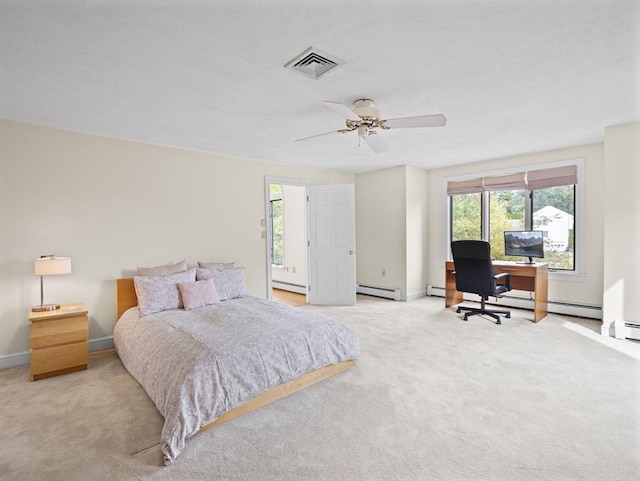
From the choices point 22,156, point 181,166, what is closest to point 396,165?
point 181,166

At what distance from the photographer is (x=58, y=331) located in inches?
123

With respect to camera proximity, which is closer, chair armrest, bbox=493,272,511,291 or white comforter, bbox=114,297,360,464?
white comforter, bbox=114,297,360,464

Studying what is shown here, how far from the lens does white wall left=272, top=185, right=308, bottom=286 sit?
693cm

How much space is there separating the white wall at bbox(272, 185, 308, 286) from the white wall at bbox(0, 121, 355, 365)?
1900mm

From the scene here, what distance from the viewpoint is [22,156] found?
334cm

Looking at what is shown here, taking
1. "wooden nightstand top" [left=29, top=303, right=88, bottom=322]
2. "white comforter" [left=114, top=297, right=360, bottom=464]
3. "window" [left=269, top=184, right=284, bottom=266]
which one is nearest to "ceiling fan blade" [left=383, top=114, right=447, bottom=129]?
"white comforter" [left=114, top=297, right=360, bottom=464]

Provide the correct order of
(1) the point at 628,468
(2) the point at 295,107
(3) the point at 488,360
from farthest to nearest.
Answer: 1. (3) the point at 488,360
2. (2) the point at 295,107
3. (1) the point at 628,468

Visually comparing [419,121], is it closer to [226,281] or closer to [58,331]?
[226,281]

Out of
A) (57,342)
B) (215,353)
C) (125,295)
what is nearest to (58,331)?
(57,342)

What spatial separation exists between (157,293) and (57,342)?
2.98 feet

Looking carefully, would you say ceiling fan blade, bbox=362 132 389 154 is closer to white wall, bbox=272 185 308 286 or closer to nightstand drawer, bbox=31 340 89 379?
nightstand drawer, bbox=31 340 89 379

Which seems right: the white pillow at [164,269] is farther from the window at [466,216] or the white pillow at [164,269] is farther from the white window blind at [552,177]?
the white window blind at [552,177]

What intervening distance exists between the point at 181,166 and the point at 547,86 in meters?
3.98

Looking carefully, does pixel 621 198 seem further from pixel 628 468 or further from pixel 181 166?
pixel 181 166
